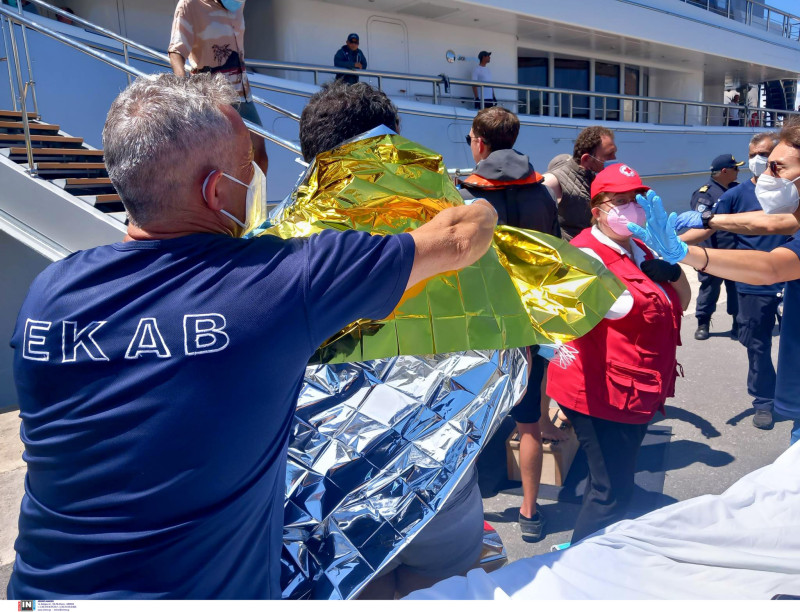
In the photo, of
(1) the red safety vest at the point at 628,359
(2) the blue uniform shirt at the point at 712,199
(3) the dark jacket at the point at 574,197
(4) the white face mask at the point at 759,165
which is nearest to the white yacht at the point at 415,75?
(3) the dark jacket at the point at 574,197

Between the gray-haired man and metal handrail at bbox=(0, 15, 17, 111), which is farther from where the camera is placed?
metal handrail at bbox=(0, 15, 17, 111)

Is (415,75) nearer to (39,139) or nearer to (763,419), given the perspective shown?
(39,139)

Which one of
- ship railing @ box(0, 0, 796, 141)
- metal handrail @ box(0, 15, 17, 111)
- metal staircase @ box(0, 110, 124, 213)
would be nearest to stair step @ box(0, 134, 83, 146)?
metal staircase @ box(0, 110, 124, 213)

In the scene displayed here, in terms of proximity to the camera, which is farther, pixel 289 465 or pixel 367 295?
pixel 289 465

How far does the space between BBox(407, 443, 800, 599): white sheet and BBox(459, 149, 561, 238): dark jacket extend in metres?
1.60

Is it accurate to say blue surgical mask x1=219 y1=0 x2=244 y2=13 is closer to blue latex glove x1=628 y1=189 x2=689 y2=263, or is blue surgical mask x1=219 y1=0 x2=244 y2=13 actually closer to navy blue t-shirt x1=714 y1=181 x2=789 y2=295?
blue latex glove x1=628 y1=189 x2=689 y2=263

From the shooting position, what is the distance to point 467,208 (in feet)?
4.90

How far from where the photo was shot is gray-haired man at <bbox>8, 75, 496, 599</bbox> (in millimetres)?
1117

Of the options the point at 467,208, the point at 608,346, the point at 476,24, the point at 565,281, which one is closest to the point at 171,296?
the point at 467,208

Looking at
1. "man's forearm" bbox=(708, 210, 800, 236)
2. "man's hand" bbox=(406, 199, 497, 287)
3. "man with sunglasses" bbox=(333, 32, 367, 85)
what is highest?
"man with sunglasses" bbox=(333, 32, 367, 85)

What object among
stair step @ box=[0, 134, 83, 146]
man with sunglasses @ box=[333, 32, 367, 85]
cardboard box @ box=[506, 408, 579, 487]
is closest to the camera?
cardboard box @ box=[506, 408, 579, 487]

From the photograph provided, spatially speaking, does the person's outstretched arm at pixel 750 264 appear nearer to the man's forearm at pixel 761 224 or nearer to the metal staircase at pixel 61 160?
the man's forearm at pixel 761 224

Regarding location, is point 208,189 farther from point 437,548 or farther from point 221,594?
point 437,548

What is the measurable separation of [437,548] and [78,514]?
0.91 m
